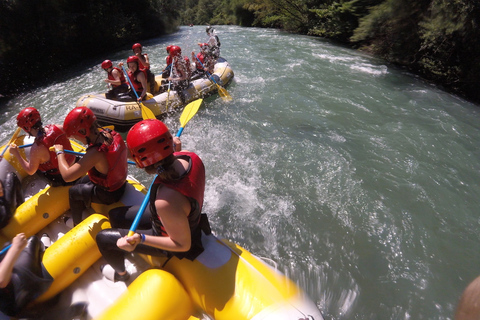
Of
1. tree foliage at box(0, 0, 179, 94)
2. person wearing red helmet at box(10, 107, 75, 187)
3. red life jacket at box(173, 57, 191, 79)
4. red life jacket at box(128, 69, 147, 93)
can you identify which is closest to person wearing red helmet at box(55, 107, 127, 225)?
person wearing red helmet at box(10, 107, 75, 187)

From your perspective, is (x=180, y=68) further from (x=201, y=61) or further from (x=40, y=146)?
(x=40, y=146)

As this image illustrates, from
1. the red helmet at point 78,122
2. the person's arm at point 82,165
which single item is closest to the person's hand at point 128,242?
the person's arm at point 82,165

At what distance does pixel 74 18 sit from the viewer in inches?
498

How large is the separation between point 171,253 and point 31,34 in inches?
552

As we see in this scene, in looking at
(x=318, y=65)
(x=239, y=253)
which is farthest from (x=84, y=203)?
(x=318, y=65)

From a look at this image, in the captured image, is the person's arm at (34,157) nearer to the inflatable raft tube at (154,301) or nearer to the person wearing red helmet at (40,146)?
the person wearing red helmet at (40,146)

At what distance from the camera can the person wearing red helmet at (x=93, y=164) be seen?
2.18 meters

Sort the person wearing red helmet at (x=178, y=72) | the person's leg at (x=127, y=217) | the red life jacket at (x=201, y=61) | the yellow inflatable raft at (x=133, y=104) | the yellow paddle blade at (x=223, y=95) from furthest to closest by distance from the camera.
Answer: the red life jacket at (x=201, y=61), the yellow paddle blade at (x=223, y=95), the person wearing red helmet at (x=178, y=72), the yellow inflatable raft at (x=133, y=104), the person's leg at (x=127, y=217)

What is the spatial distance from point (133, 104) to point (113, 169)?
3.75 metres

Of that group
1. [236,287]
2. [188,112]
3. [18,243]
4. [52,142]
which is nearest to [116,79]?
[188,112]

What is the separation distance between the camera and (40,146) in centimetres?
268

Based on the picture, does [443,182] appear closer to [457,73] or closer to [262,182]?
[262,182]

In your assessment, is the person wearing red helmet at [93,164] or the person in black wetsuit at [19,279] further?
the person wearing red helmet at [93,164]

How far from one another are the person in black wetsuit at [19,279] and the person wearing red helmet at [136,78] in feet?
14.5
